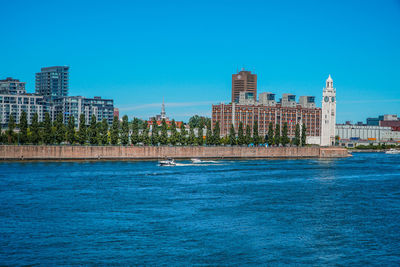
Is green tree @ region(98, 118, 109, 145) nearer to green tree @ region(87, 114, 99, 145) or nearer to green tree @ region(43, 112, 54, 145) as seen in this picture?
green tree @ region(87, 114, 99, 145)

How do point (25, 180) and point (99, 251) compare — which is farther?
point (25, 180)

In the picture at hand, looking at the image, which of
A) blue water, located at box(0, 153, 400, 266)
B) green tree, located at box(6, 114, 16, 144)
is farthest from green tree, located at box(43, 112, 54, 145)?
blue water, located at box(0, 153, 400, 266)

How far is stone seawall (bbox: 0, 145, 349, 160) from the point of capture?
10456cm

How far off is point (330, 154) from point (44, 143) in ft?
273

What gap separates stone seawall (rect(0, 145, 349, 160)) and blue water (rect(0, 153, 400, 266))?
33239 millimetres

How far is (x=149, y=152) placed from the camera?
391 ft

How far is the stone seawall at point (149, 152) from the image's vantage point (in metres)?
105

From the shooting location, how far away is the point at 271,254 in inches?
1294

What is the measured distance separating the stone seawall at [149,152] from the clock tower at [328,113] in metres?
5.10

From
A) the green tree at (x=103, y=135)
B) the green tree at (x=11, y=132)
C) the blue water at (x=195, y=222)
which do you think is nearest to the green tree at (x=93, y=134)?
the green tree at (x=103, y=135)

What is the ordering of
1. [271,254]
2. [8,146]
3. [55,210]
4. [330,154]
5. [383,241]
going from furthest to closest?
[330,154] → [8,146] → [55,210] → [383,241] → [271,254]

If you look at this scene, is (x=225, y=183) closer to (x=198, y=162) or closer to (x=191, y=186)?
(x=191, y=186)

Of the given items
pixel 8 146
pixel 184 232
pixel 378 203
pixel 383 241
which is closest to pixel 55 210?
pixel 184 232

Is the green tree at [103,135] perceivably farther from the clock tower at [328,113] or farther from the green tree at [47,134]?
the clock tower at [328,113]
